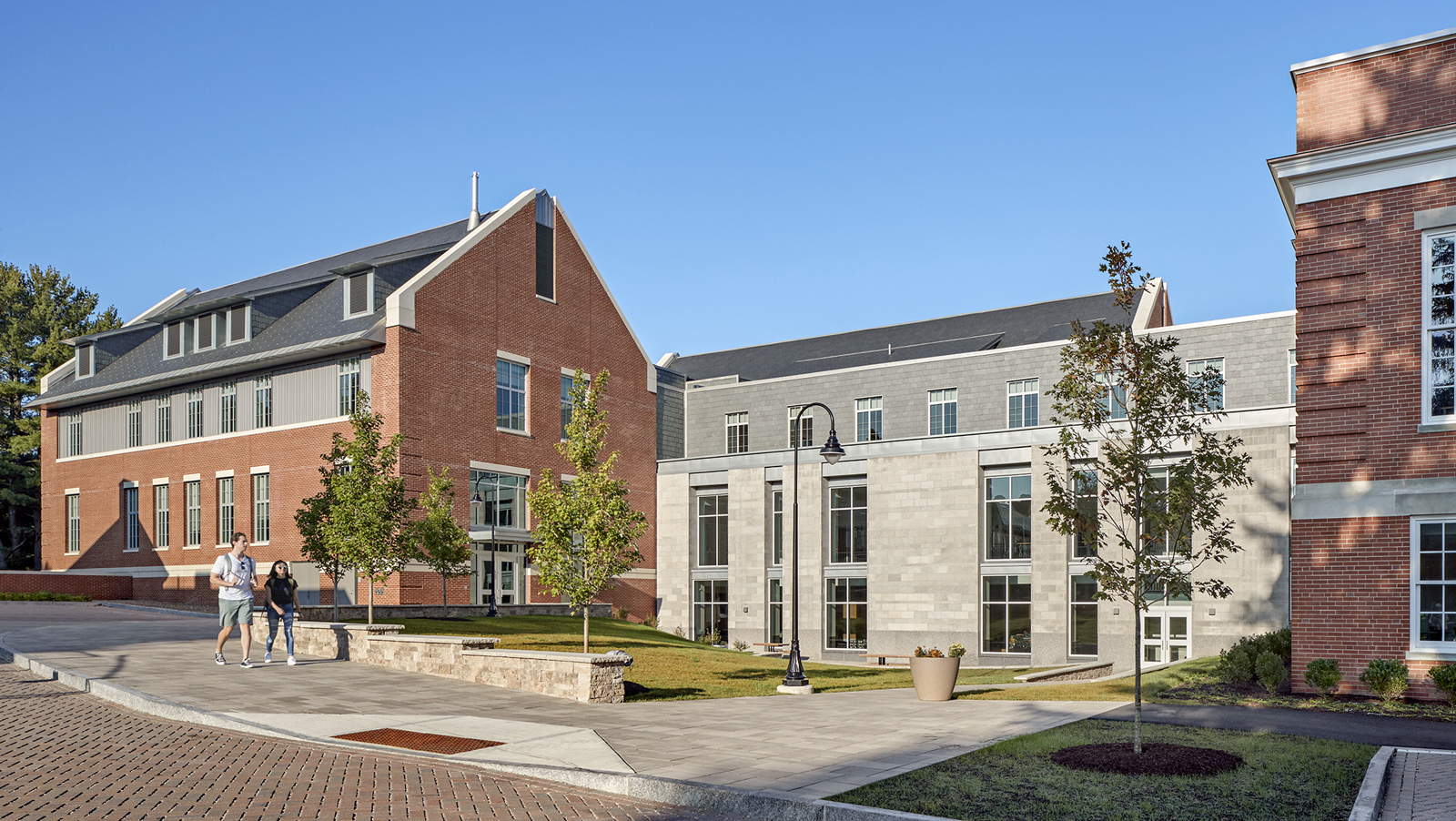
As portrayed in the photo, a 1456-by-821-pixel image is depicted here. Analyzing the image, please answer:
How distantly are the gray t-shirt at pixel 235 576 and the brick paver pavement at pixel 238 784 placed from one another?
5596 mm

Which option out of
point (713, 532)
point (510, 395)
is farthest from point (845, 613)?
point (510, 395)

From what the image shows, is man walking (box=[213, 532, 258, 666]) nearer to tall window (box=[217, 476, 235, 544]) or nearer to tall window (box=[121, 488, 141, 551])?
tall window (box=[217, 476, 235, 544])

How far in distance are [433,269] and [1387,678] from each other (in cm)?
3342

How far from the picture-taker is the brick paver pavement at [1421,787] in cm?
962

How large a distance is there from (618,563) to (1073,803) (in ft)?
44.0

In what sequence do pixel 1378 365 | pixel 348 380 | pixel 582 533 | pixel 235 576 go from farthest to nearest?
pixel 348 380
pixel 582 533
pixel 235 576
pixel 1378 365

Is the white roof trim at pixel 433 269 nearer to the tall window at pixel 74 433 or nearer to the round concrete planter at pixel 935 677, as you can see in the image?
the tall window at pixel 74 433

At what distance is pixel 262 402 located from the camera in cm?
4462

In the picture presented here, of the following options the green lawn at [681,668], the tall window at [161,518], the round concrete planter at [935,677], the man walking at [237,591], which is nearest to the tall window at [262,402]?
the tall window at [161,518]

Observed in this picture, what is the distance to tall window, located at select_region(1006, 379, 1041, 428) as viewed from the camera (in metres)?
45.9

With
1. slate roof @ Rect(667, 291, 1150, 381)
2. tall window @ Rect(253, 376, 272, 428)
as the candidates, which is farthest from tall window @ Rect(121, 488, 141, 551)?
slate roof @ Rect(667, 291, 1150, 381)

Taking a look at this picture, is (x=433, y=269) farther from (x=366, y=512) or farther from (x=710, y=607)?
(x=710, y=607)

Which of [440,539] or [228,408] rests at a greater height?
[228,408]

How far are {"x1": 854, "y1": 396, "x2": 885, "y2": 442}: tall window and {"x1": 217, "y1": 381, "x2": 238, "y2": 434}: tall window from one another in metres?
26.1
